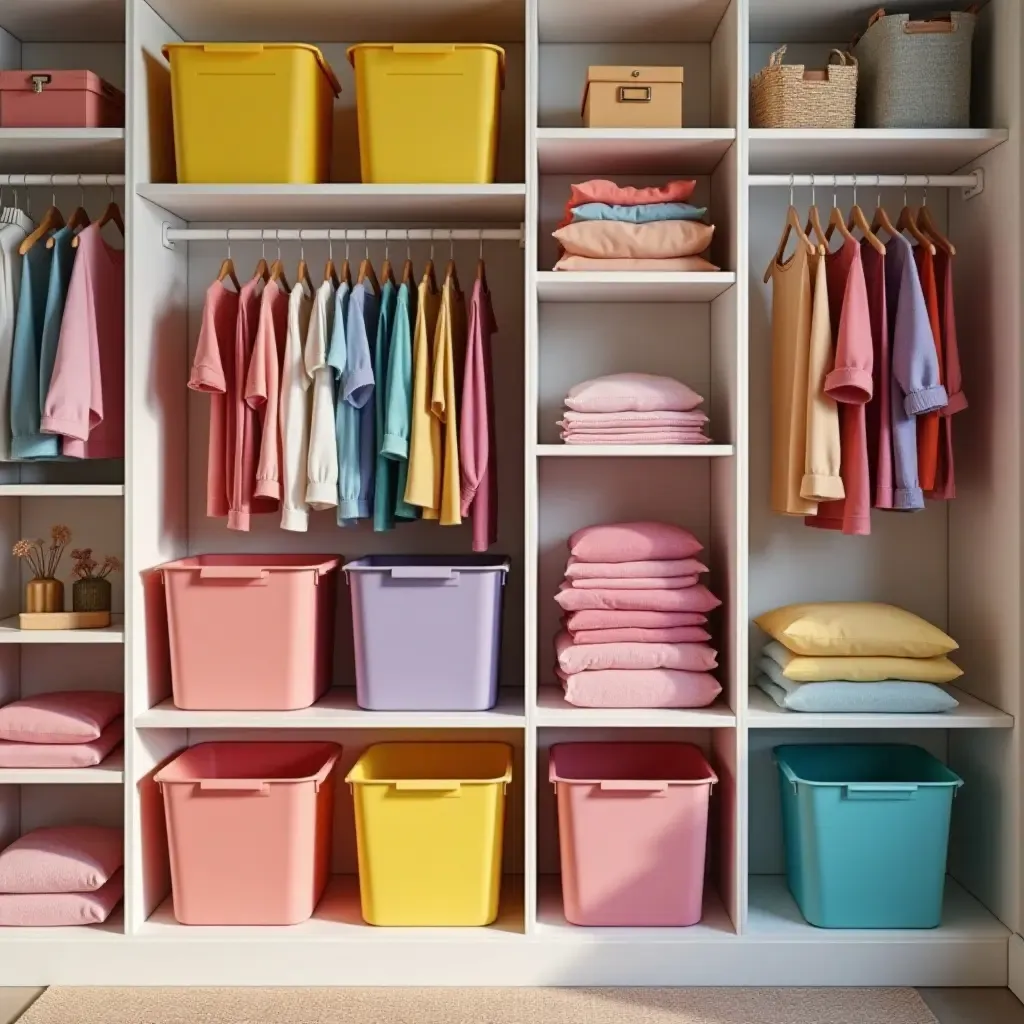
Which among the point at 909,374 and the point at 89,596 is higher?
the point at 909,374

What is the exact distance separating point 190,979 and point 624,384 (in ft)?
6.12

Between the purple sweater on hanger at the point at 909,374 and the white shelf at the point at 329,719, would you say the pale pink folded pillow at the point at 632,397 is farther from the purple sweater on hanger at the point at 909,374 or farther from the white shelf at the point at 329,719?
the white shelf at the point at 329,719

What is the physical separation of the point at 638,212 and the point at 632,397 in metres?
0.48

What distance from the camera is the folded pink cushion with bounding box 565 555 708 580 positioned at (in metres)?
2.83

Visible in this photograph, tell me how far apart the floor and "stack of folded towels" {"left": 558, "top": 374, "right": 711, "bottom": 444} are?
1486 mm

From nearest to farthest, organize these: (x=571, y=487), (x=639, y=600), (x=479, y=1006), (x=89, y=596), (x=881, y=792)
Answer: (x=479, y=1006) → (x=881, y=792) → (x=639, y=600) → (x=89, y=596) → (x=571, y=487)

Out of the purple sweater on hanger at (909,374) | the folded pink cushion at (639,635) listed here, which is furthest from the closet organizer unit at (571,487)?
the purple sweater on hanger at (909,374)

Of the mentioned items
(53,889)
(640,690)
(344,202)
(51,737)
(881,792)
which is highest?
(344,202)

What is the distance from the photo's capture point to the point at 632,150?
2877mm

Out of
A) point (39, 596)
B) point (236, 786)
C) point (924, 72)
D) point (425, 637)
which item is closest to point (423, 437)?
point (425, 637)

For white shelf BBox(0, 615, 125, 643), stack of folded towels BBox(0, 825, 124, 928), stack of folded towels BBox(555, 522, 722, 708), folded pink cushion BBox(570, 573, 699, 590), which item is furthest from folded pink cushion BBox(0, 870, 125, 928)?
folded pink cushion BBox(570, 573, 699, 590)

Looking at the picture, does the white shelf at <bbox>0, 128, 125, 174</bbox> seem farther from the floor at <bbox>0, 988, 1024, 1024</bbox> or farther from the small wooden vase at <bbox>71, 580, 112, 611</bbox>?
the floor at <bbox>0, 988, 1024, 1024</bbox>

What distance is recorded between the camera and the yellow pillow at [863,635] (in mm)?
2801

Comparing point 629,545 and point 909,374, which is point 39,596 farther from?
point 909,374
